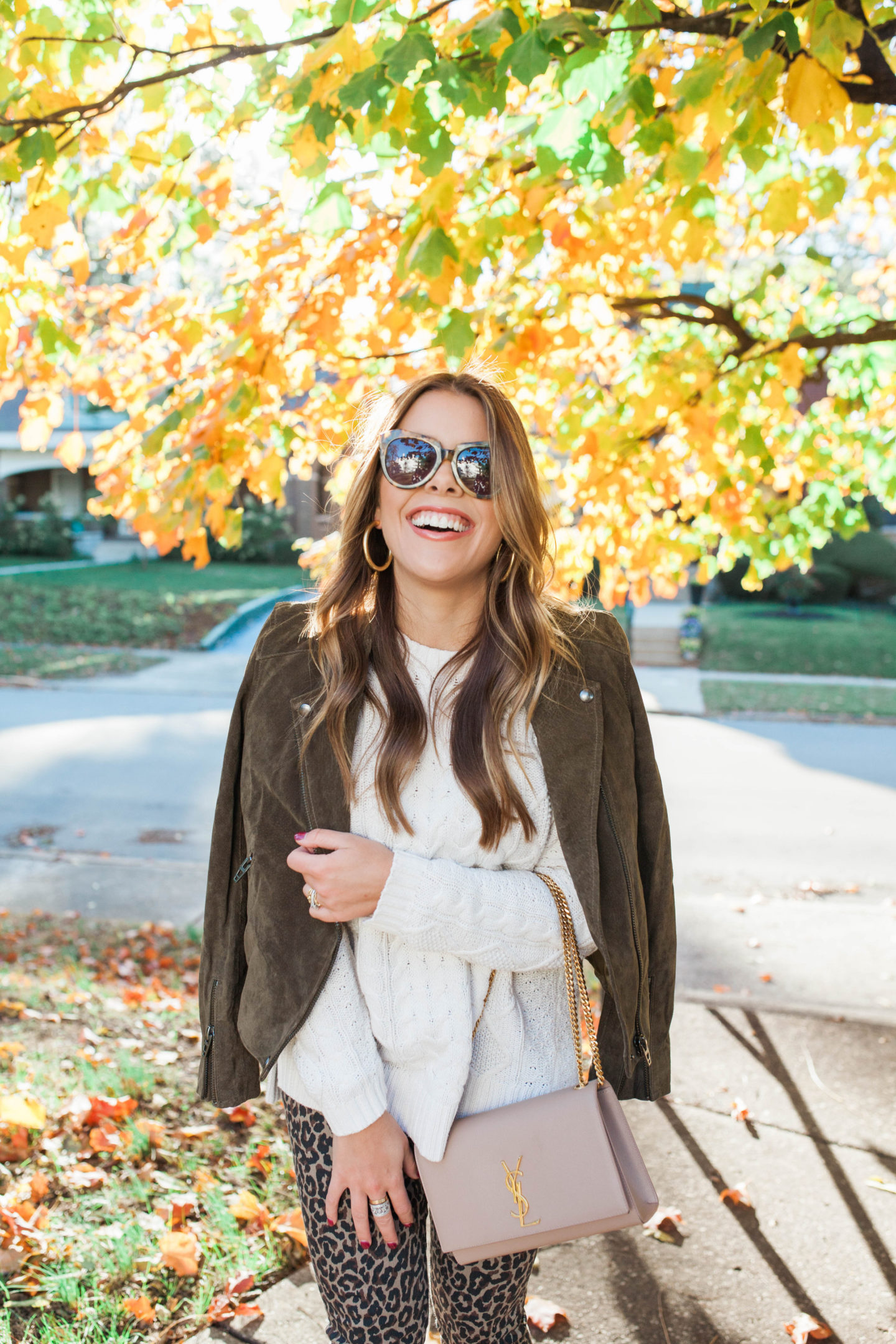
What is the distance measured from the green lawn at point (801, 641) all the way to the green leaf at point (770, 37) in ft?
43.6

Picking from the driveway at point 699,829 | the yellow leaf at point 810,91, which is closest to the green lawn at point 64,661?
the driveway at point 699,829

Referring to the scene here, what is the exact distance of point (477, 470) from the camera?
5.97 feet

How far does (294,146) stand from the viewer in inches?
99.6

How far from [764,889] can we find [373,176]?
4.66 m

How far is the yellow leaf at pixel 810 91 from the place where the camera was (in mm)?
2242

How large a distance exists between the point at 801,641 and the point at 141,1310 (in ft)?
50.4

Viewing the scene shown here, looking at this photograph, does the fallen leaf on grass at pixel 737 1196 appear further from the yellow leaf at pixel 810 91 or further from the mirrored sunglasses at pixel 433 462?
the yellow leaf at pixel 810 91

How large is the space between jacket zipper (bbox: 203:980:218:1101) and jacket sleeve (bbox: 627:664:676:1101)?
0.79 meters

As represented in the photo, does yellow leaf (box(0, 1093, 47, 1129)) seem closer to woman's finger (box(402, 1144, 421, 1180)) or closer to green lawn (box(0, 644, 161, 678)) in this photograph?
woman's finger (box(402, 1144, 421, 1180))

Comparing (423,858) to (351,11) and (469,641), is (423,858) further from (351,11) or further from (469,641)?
(351,11)

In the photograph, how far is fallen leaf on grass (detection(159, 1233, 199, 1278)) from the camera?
8.35 feet

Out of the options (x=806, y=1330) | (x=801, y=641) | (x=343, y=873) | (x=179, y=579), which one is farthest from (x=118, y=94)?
(x=179, y=579)

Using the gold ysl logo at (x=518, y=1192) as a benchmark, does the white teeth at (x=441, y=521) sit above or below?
above

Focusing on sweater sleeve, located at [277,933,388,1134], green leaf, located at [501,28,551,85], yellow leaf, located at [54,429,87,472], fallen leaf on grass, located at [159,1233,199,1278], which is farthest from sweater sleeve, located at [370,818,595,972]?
yellow leaf, located at [54,429,87,472]
